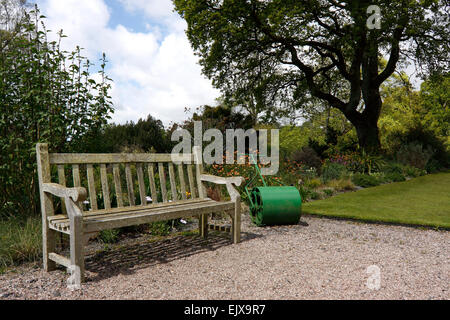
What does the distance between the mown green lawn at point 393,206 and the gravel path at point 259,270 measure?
91cm

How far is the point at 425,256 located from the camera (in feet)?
12.6

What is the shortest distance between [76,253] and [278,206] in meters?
2.92

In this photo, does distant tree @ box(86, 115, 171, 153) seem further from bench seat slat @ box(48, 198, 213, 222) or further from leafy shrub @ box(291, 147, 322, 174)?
bench seat slat @ box(48, 198, 213, 222)

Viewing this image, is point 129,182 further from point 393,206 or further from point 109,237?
point 393,206

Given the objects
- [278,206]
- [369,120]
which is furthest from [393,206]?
[369,120]

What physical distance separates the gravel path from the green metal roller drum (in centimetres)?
35

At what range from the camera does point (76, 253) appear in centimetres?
289

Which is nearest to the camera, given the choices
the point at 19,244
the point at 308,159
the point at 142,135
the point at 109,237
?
the point at 19,244

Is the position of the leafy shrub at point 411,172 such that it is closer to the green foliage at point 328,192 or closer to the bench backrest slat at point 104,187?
the green foliage at point 328,192

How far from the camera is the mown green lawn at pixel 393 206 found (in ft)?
18.5

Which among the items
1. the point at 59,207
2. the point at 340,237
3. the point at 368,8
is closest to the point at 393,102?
the point at 368,8

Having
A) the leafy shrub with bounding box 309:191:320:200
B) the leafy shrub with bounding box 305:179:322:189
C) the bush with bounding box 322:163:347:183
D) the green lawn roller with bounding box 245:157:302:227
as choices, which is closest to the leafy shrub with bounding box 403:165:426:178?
the bush with bounding box 322:163:347:183

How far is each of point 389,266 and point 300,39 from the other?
495 inches

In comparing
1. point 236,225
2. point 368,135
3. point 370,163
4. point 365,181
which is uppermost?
point 368,135
